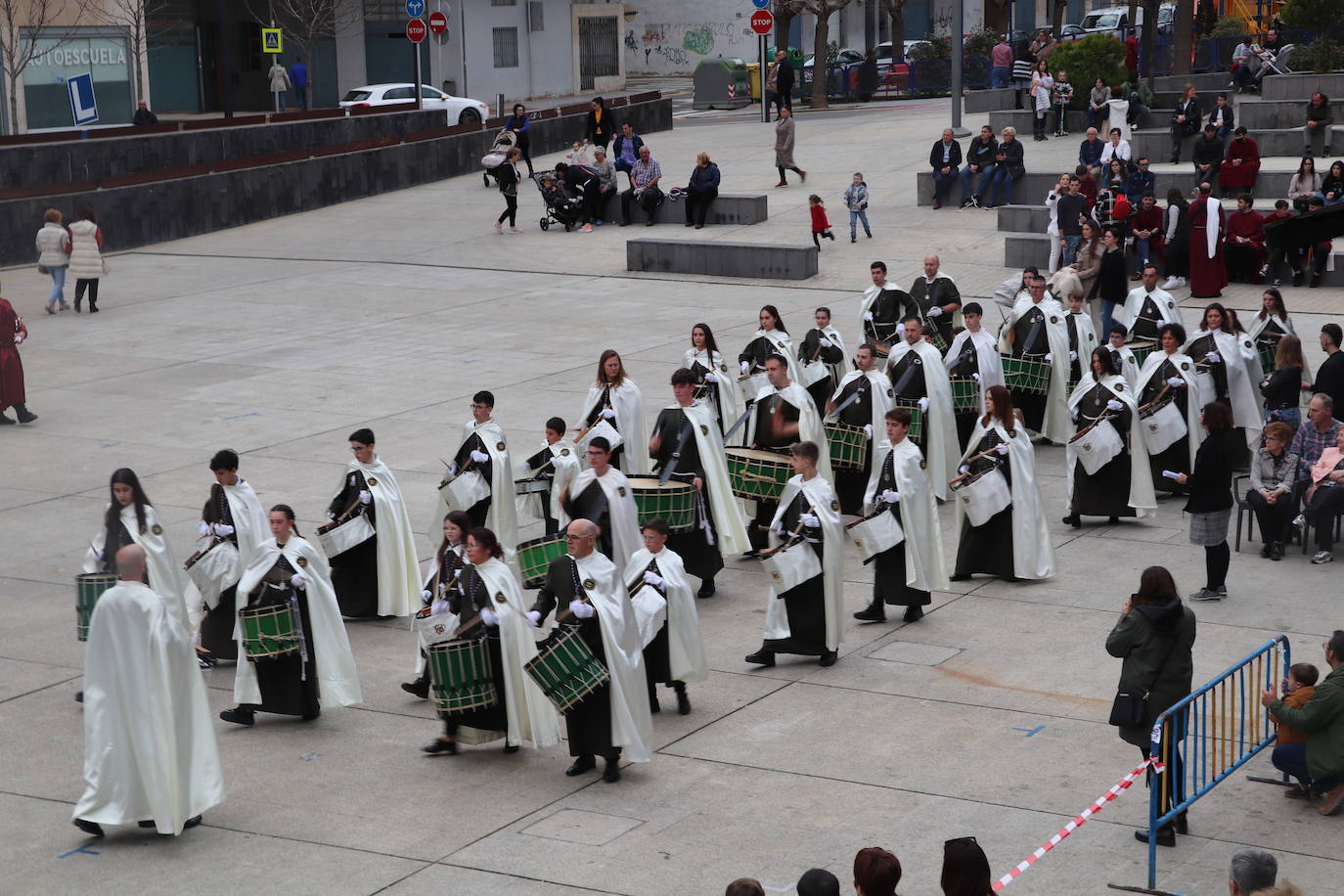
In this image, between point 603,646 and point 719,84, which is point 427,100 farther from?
point 603,646

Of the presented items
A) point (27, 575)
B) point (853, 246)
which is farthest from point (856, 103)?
point (27, 575)

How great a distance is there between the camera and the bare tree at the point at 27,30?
3938 centimetres

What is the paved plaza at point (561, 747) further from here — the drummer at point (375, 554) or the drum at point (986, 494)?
the drum at point (986, 494)

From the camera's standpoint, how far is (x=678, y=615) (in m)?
10.3

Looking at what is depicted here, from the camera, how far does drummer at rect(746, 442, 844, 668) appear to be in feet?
36.6

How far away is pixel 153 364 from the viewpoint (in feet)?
72.7

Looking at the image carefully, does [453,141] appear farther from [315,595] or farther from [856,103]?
[315,595]

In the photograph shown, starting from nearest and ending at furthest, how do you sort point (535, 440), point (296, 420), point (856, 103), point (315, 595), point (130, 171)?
point (315, 595), point (535, 440), point (296, 420), point (130, 171), point (856, 103)

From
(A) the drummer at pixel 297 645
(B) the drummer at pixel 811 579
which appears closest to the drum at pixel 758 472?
(B) the drummer at pixel 811 579

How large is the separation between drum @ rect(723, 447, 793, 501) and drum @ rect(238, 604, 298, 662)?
4.09 metres

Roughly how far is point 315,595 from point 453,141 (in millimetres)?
29762

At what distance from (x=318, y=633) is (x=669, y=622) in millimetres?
2092

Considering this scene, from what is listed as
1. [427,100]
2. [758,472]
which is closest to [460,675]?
[758,472]

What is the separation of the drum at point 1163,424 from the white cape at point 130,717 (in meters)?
9.11
